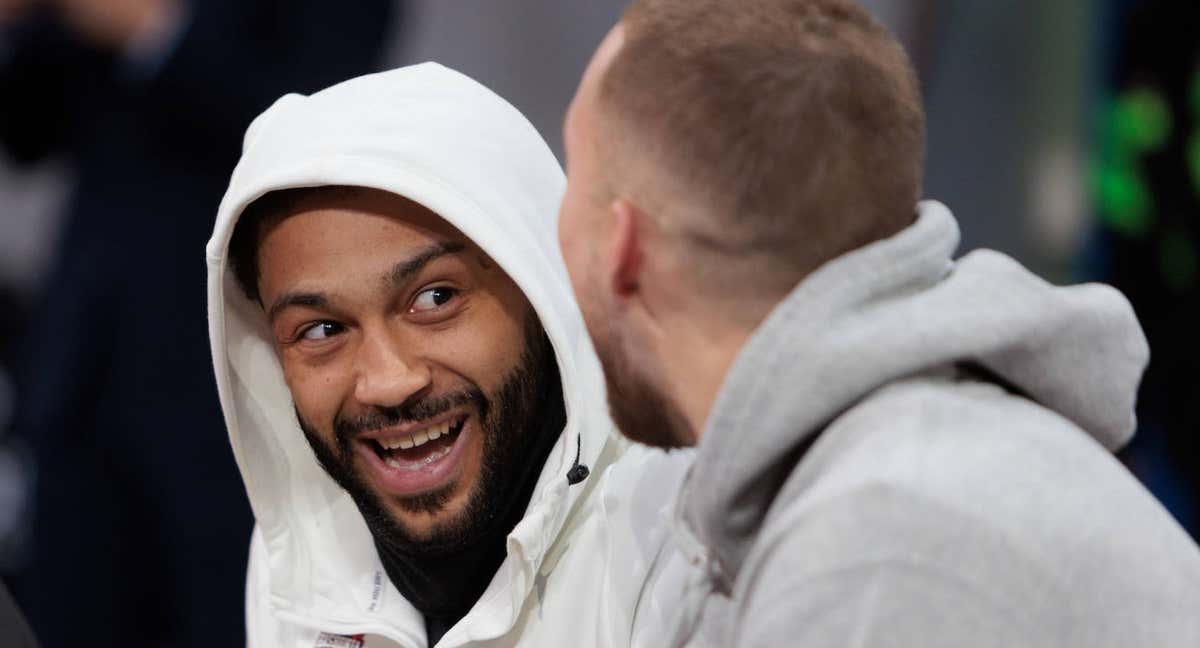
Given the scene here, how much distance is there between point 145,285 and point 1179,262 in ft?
6.64

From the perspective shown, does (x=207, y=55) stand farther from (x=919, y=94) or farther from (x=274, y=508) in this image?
(x=919, y=94)

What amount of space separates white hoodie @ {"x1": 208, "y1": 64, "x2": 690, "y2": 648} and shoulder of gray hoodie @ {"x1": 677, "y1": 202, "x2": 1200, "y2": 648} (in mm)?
A: 361

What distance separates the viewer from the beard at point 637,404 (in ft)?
4.54

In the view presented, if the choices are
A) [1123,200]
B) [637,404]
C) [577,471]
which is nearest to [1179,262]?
[1123,200]

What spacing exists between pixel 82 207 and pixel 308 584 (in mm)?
1260

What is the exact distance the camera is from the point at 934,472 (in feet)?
3.79

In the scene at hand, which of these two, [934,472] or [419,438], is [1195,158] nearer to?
[419,438]

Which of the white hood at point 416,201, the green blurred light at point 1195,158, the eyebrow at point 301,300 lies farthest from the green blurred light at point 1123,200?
the eyebrow at point 301,300

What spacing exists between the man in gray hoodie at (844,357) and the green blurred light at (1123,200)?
2.35 m

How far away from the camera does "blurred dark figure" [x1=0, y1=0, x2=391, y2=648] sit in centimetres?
285

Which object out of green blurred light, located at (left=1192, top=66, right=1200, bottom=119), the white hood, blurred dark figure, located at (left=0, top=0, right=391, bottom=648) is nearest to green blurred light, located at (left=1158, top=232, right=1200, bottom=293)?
green blurred light, located at (left=1192, top=66, right=1200, bottom=119)

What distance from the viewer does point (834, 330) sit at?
1219 mm

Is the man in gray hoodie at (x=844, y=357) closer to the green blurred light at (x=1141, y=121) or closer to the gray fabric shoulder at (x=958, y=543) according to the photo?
the gray fabric shoulder at (x=958, y=543)

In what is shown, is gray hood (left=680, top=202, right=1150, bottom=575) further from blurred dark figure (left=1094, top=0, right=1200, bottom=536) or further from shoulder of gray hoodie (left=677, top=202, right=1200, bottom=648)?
blurred dark figure (left=1094, top=0, right=1200, bottom=536)
